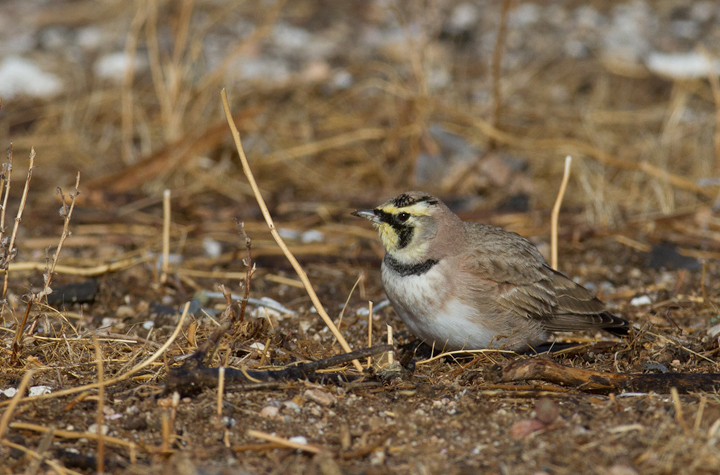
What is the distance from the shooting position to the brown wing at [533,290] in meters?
4.02

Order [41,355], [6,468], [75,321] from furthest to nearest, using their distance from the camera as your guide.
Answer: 1. [75,321]
2. [41,355]
3. [6,468]

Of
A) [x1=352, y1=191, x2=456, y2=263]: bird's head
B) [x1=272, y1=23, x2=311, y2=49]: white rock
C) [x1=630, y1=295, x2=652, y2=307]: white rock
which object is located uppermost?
[x1=272, y1=23, x2=311, y2=49]: white rock

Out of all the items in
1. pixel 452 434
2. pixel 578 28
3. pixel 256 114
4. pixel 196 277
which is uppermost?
pixel 578 28

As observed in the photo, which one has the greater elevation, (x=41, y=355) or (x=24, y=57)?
(x=24, y=57)

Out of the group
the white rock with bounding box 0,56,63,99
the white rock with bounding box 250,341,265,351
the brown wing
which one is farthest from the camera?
the white rock with bounding box 0,56,63,99

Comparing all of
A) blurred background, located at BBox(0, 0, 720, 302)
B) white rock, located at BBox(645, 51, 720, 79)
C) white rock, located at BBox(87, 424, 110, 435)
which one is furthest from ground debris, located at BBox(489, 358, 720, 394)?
white rock, located at BBox(645, 51, 720, 79)

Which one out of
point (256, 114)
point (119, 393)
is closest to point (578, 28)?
point (256, 114)

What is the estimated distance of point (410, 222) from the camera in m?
4.02

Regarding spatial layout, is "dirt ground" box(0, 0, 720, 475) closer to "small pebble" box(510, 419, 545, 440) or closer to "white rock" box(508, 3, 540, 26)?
"small pebble" box(510, 419, 545, 440)

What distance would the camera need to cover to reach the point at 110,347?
362 cm

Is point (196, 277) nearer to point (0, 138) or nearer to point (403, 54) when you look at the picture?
point (0, 138)

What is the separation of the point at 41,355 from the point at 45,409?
670 mm

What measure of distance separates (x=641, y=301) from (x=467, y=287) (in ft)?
5.59

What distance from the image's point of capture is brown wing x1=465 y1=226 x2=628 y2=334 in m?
Result: 4.02
